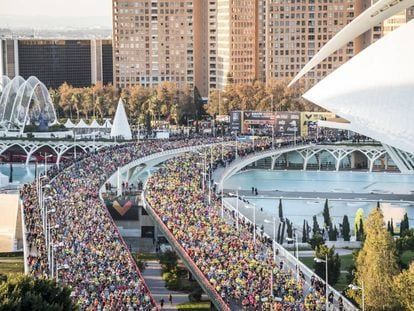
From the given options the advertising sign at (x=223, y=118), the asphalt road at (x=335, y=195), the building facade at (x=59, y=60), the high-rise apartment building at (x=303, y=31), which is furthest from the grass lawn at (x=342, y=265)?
the building facade at (x=59, y=60)

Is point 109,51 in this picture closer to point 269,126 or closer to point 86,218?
point 269,126

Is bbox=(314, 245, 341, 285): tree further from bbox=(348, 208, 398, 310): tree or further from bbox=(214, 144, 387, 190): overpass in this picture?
bbox=(214, 144, 387, 190): overpass

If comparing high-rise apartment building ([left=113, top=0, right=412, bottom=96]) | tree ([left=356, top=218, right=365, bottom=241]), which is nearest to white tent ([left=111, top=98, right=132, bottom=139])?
high-rise apartment building ([left=113, top=0, right=412, bottom=96])

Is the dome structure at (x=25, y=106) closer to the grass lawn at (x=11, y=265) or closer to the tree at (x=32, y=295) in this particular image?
the grass lawn at (x=11, y=265)

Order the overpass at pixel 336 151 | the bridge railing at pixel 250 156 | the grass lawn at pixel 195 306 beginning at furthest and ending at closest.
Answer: the overpass at pixel 336 151
the bridge railing at pixel 250 156
the grass lawn at pixel 195 306

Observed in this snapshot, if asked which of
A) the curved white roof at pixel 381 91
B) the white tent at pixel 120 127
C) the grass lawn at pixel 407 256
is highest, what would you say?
the curved white roof at pixel 381 91

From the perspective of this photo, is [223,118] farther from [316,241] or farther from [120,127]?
[316,241]
